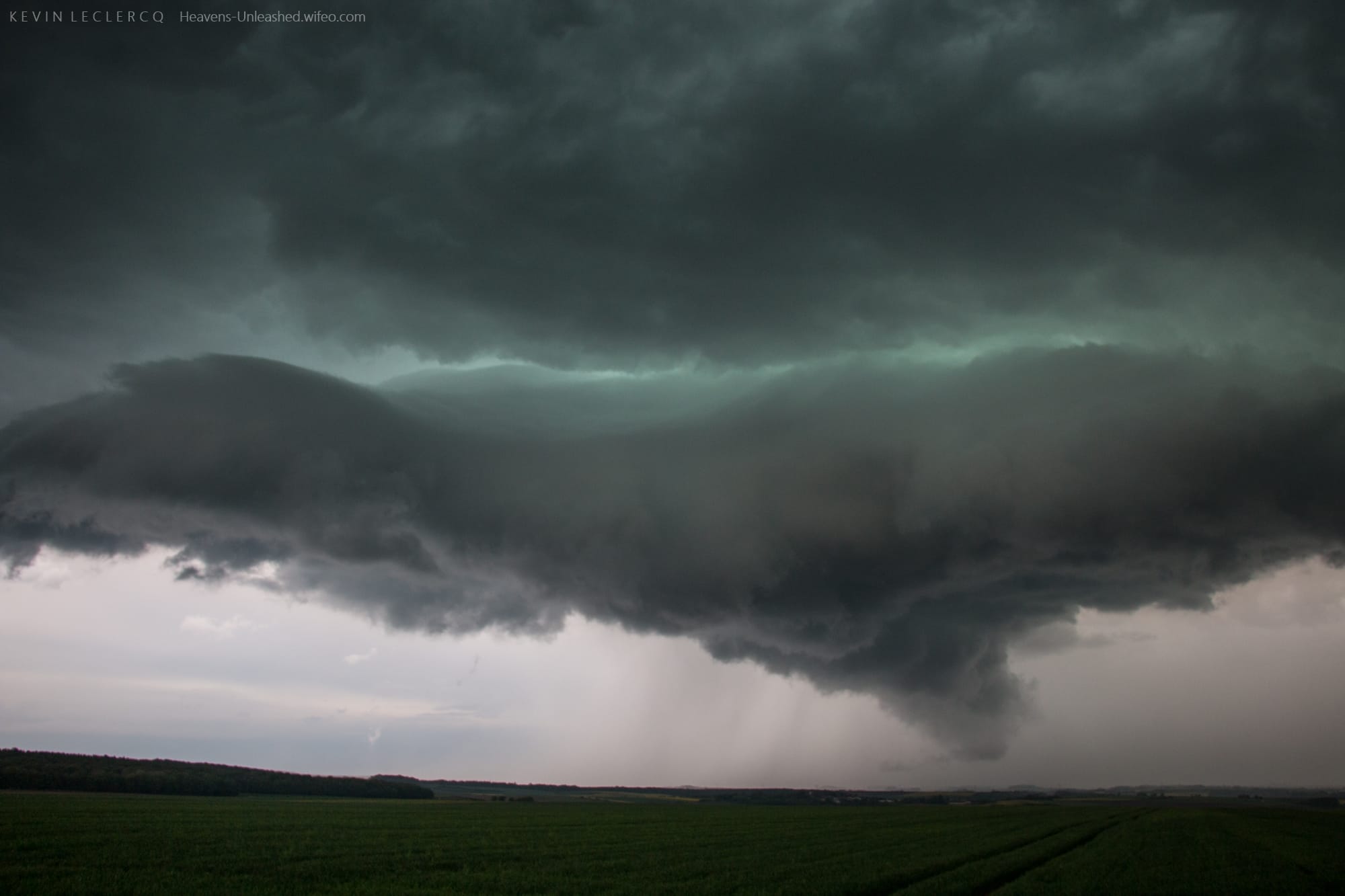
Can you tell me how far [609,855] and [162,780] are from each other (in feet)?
381

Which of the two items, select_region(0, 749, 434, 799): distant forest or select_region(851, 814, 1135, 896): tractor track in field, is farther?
select_region(0, 749, 434, 799): distant forest

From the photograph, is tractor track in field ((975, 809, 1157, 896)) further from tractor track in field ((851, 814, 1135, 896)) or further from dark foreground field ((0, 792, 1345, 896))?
dark foreground field ((0, 792, 1345, 896))

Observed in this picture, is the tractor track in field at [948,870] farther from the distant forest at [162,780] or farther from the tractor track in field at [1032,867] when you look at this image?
the distant forest at [162,780]

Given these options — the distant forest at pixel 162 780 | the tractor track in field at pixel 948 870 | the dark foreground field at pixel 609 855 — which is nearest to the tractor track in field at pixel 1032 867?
the tractor track in field at pixel 948 870

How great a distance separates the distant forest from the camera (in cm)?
11450

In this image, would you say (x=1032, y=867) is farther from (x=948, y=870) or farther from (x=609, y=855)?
(x=609, y=855)

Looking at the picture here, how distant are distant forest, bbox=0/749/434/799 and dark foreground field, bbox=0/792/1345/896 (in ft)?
113

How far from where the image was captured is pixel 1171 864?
48.4m

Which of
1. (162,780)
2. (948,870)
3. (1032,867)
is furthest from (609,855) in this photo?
(162,780)

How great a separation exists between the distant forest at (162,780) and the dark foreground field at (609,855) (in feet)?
113

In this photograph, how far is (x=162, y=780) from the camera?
423ft

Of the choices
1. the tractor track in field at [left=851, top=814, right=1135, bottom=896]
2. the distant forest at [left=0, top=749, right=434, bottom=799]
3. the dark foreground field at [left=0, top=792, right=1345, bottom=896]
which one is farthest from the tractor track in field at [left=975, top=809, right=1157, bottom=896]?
the distant forest at [left=0, top=749, right=434, bottom=799]

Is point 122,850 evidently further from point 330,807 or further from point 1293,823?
point 1293,823

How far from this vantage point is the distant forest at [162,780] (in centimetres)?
11450
